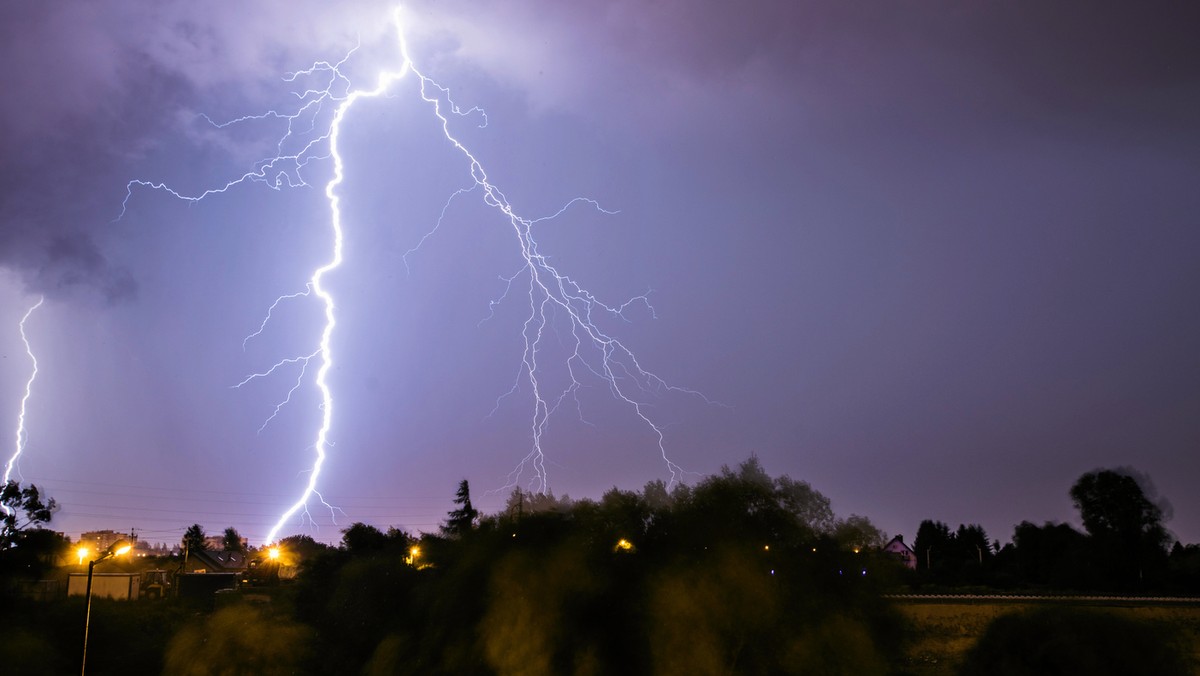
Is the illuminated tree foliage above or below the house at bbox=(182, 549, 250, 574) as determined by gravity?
below

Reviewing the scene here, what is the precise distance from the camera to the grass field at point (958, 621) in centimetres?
2409

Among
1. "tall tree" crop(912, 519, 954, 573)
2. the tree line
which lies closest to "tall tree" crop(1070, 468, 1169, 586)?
the tree line

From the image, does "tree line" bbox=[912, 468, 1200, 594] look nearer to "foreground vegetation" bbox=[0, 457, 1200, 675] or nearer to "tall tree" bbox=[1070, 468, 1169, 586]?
"tall tree" bbox=[1070, 468, 1169, 586]

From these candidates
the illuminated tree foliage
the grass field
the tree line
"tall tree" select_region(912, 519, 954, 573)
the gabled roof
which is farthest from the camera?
"tall tree" select_region(912, 519, 954, 573)

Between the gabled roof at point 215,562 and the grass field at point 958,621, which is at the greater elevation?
the gabled roof at point 215,562

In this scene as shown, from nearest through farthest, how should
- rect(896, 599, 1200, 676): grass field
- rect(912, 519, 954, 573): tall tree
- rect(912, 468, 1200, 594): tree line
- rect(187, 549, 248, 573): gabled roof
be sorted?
rect(896, 599, 1200, 676): grass field, rect(912, 468, 1200, 594): tree line, rect(187, 549, 248, 573): gabled roof, rect(912, 519, 954, 573): tall tree

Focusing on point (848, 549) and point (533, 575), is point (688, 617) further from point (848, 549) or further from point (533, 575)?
point (848, 549)

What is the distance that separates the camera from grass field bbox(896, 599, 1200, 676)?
2409 cm

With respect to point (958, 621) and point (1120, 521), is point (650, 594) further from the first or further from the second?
point (1120, 521)

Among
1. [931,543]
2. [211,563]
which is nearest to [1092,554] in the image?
[931,543]

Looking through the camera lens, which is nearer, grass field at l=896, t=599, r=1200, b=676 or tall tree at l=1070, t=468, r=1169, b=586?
grass field at l=896, t=599, r=1200, b=676

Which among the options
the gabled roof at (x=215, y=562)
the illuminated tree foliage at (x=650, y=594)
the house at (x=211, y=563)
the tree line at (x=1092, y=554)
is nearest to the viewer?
the illuminated tree foliage at (x=650, y=594)

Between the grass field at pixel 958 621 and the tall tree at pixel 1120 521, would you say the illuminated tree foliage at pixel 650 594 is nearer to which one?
the grass field at pixel 958 621

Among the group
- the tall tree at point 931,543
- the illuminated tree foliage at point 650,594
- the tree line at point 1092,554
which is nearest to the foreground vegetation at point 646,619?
the illuminated tree foliage at point 650,594
